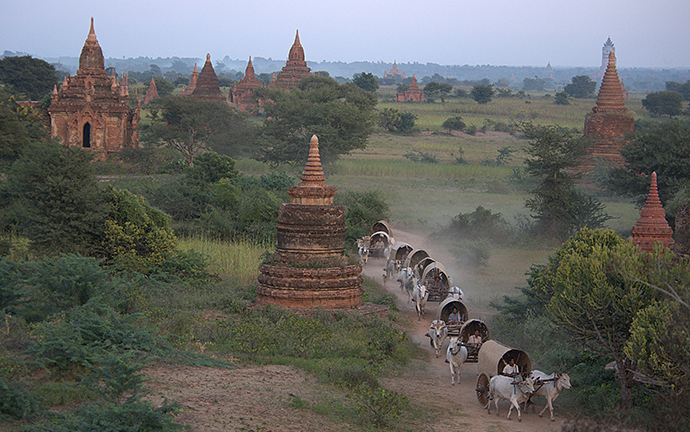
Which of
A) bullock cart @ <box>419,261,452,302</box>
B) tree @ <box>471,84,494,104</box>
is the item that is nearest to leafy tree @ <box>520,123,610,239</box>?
bullock cart @ <box>419,261,452,302</box>

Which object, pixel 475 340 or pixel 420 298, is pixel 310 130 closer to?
pixel 420 298

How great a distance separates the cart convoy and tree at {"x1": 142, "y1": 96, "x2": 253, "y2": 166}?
1007 inches

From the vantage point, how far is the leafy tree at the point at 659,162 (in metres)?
27.0

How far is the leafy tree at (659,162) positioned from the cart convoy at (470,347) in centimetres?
1127

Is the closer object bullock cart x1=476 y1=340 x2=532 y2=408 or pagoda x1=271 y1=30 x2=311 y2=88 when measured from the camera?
bullock cart x1=476 y1=340 x2=532 y2=408

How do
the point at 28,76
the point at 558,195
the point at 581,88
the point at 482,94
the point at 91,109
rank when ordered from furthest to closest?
the point at 581,88, the point at 482,94, the point at 28,76, the point at 91,109, the point at 558,195

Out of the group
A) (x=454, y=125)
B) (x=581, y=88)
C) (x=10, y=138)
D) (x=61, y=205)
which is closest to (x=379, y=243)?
(x=61, y=205)

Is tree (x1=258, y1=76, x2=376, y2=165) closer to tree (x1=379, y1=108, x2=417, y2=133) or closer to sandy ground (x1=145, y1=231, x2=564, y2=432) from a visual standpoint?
tree (x1=379, y1=108, x2=417, y2=133)

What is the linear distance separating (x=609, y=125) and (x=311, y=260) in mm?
25280

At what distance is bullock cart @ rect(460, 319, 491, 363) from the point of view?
12.7 metres

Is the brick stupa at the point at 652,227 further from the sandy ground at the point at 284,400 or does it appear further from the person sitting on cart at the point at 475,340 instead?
the sandy ground at the point at 284,400

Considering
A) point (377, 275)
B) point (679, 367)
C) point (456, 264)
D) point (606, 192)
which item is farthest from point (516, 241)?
point (679, 367)

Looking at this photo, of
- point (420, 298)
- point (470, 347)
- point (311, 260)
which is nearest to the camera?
point (470, 347)

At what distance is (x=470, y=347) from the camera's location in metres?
12.6
